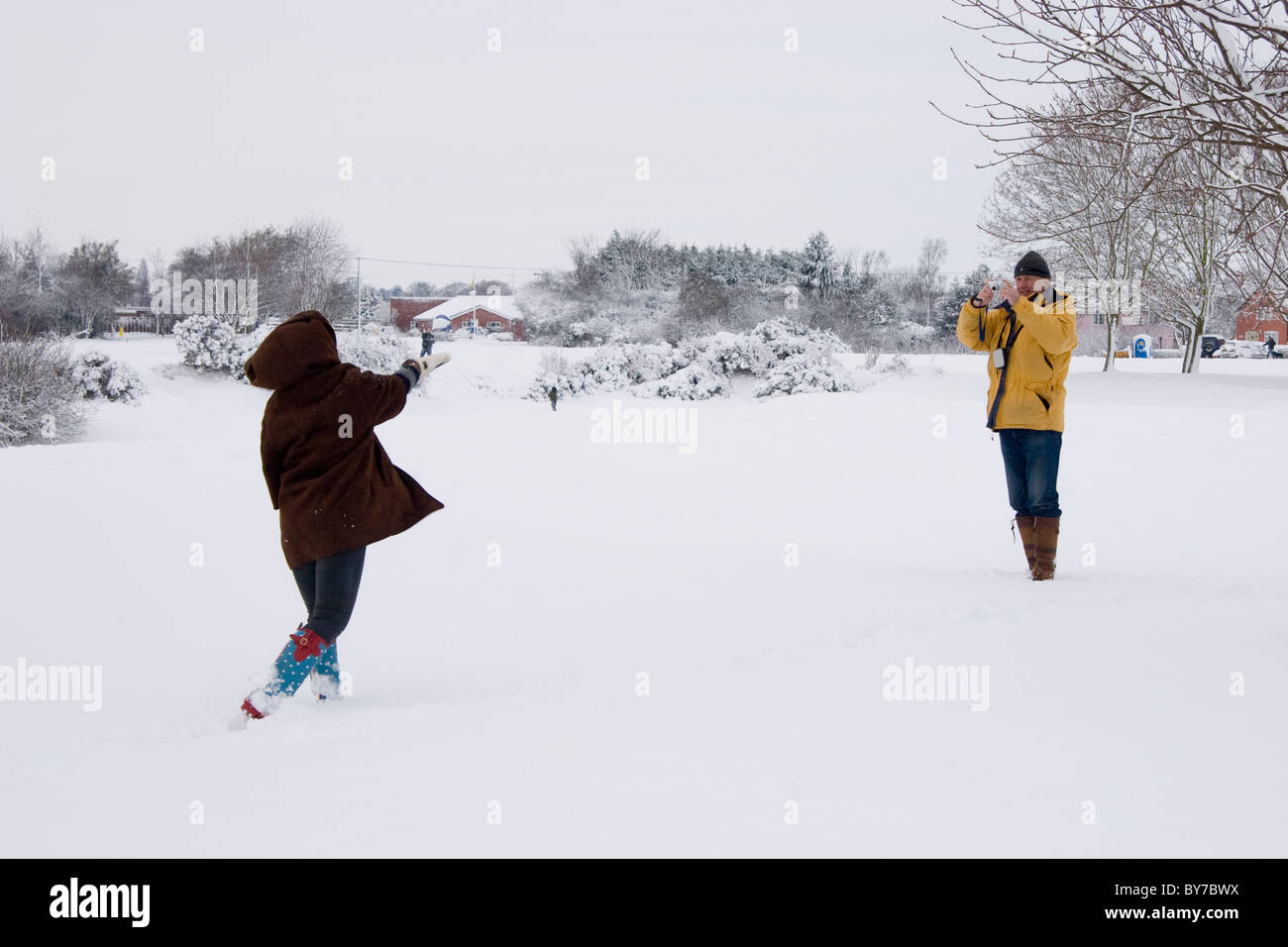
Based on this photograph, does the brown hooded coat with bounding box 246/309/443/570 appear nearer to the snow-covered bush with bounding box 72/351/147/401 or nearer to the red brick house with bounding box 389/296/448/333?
the snow-covered bush with bounding box 72/351/147/401

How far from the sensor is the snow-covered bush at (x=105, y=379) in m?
24.0

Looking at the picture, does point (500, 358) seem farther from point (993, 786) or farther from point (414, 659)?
point (993, 786)

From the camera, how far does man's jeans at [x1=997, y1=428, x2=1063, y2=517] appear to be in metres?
6.04

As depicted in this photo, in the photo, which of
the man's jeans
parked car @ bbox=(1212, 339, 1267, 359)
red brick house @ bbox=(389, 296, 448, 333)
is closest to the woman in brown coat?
the man's jeans

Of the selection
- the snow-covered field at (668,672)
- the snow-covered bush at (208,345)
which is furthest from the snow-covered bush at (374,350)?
the snow-covered field at (668,672)

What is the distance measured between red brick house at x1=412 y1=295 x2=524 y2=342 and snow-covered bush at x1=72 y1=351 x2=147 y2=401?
46647 mm

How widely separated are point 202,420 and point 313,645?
2336cm

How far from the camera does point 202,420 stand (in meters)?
25.2

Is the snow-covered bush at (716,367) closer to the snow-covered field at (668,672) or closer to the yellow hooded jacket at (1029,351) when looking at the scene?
the snow-covered field at (668,672)

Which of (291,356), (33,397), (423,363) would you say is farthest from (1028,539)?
(33,397)

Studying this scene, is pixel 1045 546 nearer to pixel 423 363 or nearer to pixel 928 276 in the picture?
pixel 423 363

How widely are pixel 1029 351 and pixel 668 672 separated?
3.18m

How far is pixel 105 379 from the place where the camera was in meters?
24.6
